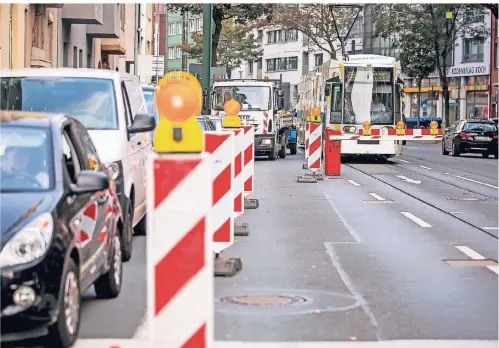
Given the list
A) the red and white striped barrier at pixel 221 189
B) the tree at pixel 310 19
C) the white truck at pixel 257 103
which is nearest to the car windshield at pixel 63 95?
the red and white striped barrier at pixel 221 189

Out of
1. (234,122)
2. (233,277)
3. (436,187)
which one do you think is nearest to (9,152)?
(233,277)

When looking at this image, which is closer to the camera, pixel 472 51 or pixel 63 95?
pixel 63 95

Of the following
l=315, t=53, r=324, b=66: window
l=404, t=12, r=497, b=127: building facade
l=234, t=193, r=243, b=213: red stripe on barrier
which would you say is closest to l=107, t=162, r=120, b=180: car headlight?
l=234, t=193, r=243, b=213: red stripe on barrier

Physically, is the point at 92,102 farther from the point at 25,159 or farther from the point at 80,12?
the point at 80,12

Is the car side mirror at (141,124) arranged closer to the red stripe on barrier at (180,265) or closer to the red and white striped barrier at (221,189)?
the red and white striped barrier at (221,189)

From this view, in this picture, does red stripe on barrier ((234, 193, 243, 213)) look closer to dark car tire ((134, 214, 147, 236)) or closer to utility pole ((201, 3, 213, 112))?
dark car tire ((134, 214, 147, 236))

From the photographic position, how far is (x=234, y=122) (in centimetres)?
1587

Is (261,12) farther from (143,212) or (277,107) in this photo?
(143,212)

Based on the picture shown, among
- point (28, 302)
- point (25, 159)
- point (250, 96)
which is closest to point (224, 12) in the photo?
point (250, 96)

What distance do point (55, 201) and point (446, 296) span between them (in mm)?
3702

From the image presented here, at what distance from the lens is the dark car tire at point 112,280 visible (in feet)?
28.8

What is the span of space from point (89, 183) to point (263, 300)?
7.22 feet

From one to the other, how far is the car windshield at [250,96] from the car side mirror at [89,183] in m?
27.7

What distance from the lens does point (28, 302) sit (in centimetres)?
656
